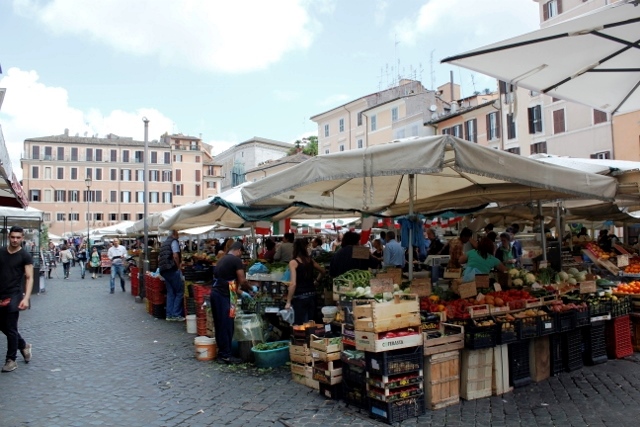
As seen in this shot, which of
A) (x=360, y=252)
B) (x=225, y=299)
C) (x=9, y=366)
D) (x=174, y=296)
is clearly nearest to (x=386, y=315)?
(x=360, y=252)

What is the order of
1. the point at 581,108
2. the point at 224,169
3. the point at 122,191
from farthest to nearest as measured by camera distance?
the point at 224,169
the point at 122,191
the point at 581,108

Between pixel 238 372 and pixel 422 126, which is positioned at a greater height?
pixel 422 126

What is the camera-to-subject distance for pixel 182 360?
7.31 m

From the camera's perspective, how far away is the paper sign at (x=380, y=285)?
600 centimetres

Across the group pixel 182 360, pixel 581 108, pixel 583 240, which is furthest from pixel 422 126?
pixel 182 360

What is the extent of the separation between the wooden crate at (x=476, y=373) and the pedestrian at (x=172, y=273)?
665 centimetres

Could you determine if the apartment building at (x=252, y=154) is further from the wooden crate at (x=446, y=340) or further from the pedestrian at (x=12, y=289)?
the wooden crate at (x=446, y=340)

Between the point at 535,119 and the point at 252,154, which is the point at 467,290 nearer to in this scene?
the point at 535,119

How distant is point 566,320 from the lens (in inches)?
244

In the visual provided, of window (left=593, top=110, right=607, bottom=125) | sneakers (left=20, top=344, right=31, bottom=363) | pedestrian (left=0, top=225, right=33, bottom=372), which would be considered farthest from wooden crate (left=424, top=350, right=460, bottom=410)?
window (left=593, top=110, right=607, bottom=125)

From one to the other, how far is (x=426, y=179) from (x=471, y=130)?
3238 cm

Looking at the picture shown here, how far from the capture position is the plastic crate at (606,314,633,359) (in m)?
6.96

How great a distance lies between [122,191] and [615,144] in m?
66.9

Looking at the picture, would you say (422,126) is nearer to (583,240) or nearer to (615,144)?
(615,144)
